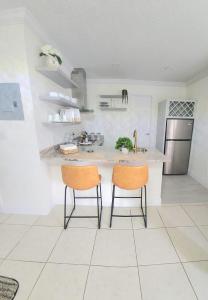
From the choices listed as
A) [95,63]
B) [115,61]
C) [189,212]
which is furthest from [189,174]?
[95,63]

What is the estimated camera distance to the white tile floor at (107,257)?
1.22 metres

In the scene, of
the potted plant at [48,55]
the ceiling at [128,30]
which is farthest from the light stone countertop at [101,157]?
the ceiling at [128,30]

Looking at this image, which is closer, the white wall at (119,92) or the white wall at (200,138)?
the white wall at (200,138)

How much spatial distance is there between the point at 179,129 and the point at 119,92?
6.09ft

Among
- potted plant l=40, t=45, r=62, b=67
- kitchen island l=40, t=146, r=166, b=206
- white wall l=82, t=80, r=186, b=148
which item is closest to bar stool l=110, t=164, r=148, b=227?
kitchen island l=40, t=146, r=166, b=206

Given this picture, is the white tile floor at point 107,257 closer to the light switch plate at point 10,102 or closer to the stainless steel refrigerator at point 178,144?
the light switch plate at point 10,102

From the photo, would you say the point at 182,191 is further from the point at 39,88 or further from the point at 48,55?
the point at 48,55

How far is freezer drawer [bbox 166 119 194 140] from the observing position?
3.47 metres

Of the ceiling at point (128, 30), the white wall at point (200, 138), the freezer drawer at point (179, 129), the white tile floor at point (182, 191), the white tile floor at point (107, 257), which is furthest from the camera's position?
the freezer drawer at point (179, 129)

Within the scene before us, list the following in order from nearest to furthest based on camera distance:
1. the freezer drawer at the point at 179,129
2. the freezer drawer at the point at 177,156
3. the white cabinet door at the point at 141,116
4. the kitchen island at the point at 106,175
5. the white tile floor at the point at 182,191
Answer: the kitchen island at the point at 106,175
the white tile floor at the point at 182,191
the freezer drawer at the point at 179,129
the freezer drawer at the point at 177,156
the white cabinet door at the point at 141,116

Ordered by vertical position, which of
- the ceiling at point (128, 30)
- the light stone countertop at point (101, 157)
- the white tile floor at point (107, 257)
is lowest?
the white tile floor at point (107, 257)

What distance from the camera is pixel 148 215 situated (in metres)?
2.14

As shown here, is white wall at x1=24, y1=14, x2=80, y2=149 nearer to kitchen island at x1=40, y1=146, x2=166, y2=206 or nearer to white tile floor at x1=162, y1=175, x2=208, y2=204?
kitchen island at x1=40, y1=146, x2=166, y2=206

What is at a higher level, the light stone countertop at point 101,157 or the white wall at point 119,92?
the white wall at point 119,92
